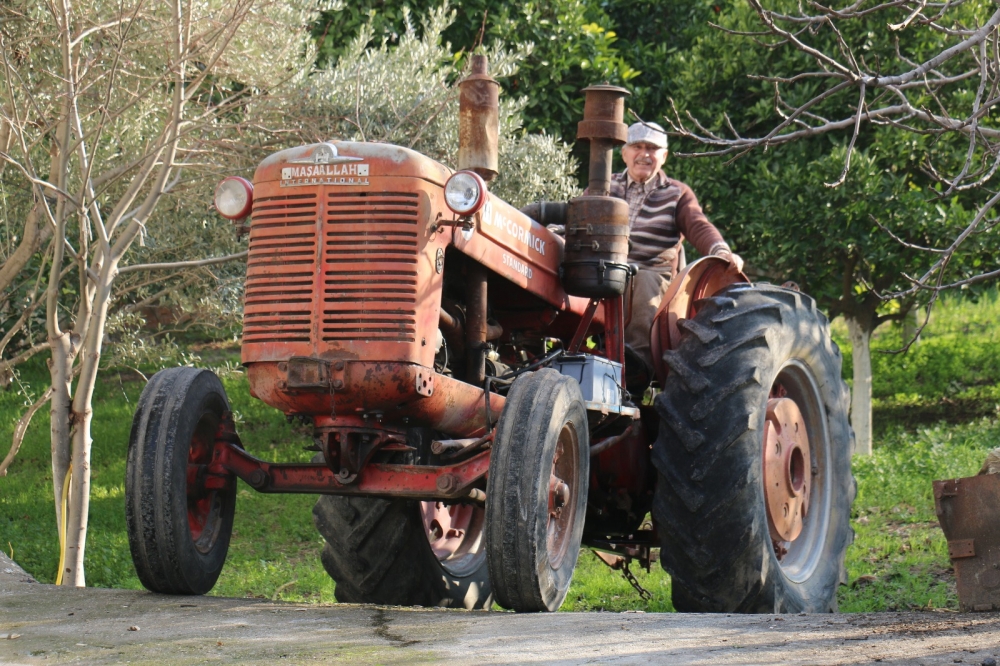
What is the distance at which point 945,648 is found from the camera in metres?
4.02

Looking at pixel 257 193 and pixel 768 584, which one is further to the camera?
pixel 768 584

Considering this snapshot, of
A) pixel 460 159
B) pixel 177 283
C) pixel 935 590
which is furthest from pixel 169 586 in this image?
pixel 177 283

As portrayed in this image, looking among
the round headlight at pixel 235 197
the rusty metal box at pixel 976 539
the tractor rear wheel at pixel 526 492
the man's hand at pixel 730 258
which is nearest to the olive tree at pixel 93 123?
the round headlight at pixel 235 197

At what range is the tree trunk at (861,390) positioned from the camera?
1391cm

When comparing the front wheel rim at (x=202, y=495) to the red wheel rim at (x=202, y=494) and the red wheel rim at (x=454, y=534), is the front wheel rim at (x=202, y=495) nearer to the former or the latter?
the red wheel rim at (x=202, y=494)

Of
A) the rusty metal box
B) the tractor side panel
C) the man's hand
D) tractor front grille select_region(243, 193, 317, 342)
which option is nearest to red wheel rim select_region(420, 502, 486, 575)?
the tractor side panel

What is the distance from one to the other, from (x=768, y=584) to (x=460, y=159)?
2356mm

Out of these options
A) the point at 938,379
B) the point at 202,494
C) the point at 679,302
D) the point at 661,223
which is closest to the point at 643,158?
the point at 661,223

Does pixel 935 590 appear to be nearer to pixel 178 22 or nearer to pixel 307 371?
pixel 307 371

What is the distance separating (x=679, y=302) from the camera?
6.92 meters

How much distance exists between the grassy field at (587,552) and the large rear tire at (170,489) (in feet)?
10.2

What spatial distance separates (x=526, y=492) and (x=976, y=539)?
1.87m

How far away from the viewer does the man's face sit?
7637 mm

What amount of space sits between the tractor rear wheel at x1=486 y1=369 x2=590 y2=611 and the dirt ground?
139mm
